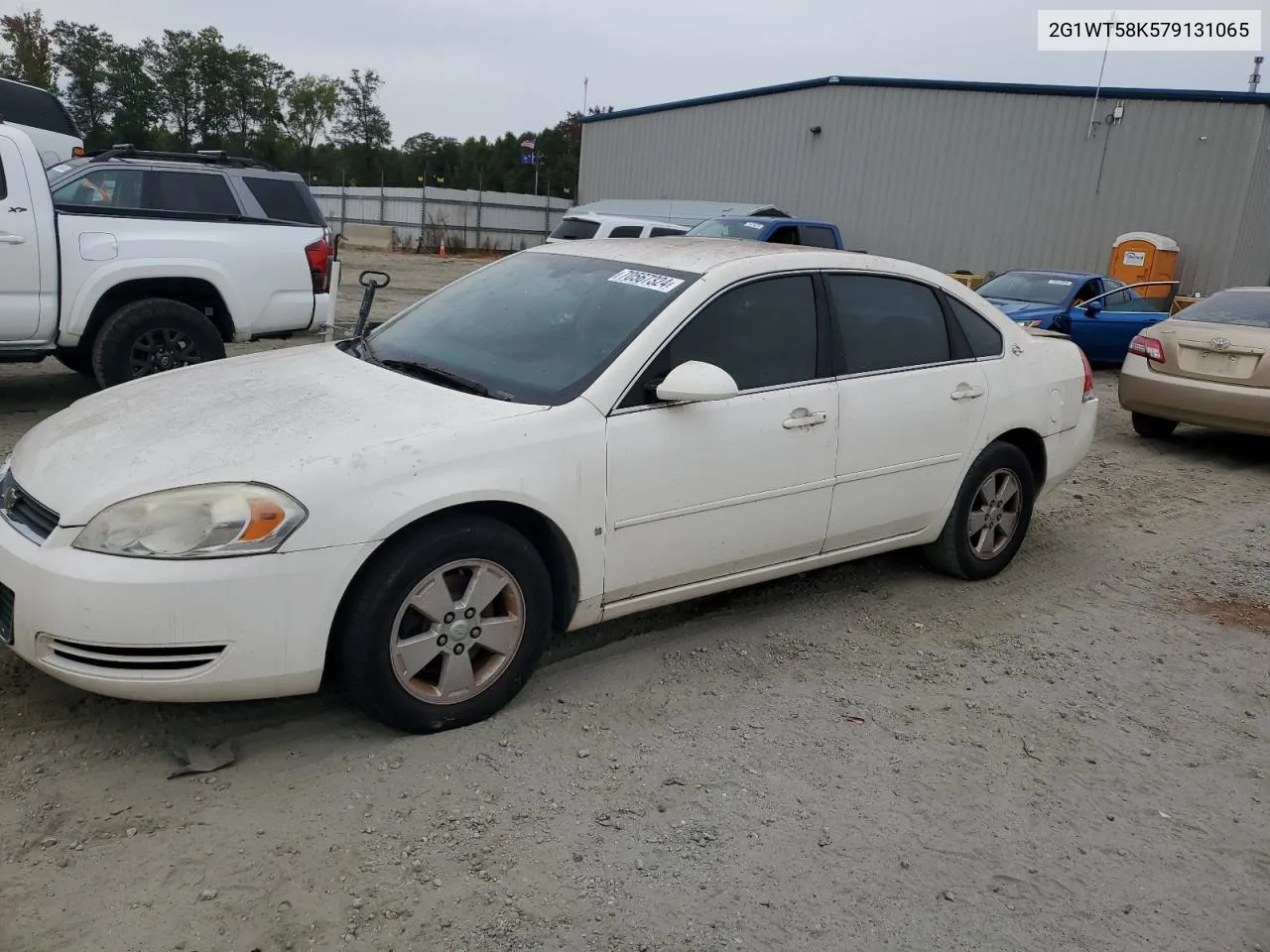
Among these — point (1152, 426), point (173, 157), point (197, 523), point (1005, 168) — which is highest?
point (1005, 168)

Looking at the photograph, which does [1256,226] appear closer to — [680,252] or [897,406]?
[897,406]

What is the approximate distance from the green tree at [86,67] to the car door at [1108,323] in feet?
174

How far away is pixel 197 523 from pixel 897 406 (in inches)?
114

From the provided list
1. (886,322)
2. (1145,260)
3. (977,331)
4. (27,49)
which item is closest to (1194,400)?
(977,331)

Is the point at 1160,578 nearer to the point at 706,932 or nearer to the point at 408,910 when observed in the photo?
the point at 706,932

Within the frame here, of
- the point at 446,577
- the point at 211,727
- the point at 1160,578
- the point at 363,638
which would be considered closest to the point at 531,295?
the point at 446,577

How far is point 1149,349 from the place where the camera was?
8.93 m

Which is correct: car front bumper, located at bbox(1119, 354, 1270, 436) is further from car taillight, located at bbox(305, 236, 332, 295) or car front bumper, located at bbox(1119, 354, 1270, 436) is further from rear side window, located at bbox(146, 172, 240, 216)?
rear side window, located at bbox(146, 172, 240, 216)

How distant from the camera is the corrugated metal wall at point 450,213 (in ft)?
122

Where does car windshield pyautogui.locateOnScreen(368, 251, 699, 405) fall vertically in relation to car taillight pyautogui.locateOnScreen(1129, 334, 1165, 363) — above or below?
above

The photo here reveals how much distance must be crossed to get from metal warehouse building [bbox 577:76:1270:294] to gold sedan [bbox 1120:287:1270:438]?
12.9 metres

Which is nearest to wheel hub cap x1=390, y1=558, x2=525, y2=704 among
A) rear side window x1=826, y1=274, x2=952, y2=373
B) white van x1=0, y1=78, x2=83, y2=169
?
rear side window x1=826, y1=274, x2=952, y2=373

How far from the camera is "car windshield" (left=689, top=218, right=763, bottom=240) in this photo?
47.8ft

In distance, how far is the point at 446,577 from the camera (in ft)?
11.0
